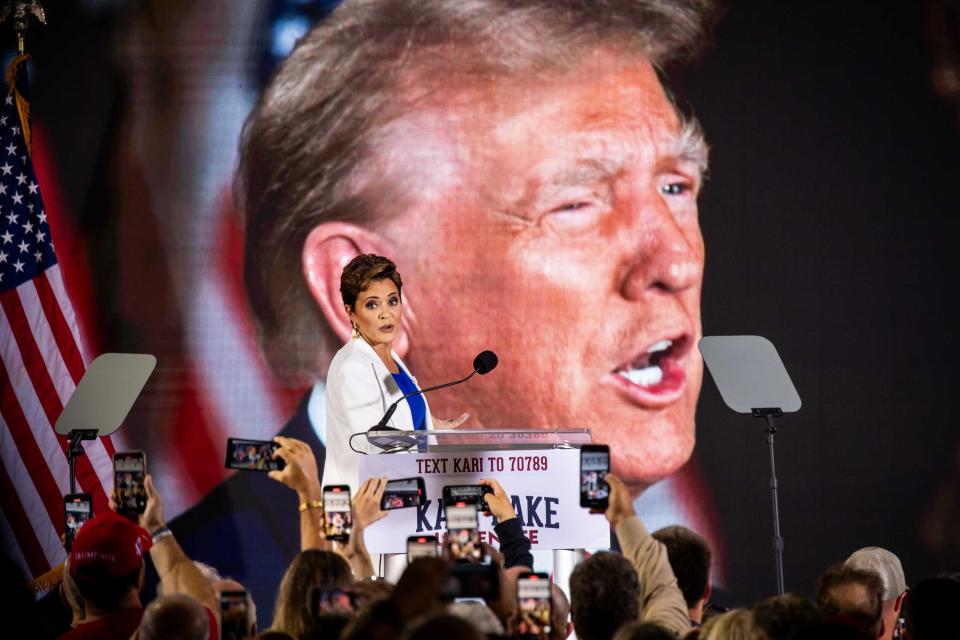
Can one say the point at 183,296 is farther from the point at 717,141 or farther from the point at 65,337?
the point at 717,141

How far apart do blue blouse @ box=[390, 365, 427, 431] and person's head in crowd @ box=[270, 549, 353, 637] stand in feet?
5.43

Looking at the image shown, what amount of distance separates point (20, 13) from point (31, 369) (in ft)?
6.41

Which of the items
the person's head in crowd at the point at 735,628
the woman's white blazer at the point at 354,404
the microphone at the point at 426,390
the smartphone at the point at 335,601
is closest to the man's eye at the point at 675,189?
the microphone at the point at 426,390

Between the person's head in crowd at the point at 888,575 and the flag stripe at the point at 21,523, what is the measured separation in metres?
4.22

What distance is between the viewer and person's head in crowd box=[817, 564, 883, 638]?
3.55 m

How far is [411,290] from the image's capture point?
694cm

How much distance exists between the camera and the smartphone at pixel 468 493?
4.06 meters

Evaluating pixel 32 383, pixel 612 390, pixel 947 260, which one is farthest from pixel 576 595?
pixel 947 260

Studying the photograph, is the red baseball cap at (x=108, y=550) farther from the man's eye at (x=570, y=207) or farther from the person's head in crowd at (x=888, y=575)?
the man's eye at (x=570, y=207)

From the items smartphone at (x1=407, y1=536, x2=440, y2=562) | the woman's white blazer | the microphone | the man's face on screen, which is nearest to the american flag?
the man's face on screen

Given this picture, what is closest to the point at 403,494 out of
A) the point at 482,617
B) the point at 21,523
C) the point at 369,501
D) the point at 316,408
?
the point at 369,501

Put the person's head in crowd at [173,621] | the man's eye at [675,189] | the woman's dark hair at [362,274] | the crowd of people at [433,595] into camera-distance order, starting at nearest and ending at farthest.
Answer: the crowd of people at [433,595], the person's head in crowd at [173,621], the woman's dark hair at [362,274], the man's eye at [675,189]

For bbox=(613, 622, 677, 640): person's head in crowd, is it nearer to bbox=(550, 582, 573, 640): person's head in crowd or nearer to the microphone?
bbox=(550, 582, 573, 640): person's head in crowd

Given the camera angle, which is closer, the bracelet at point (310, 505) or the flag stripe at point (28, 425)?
the bracelet at point (310, 505)
